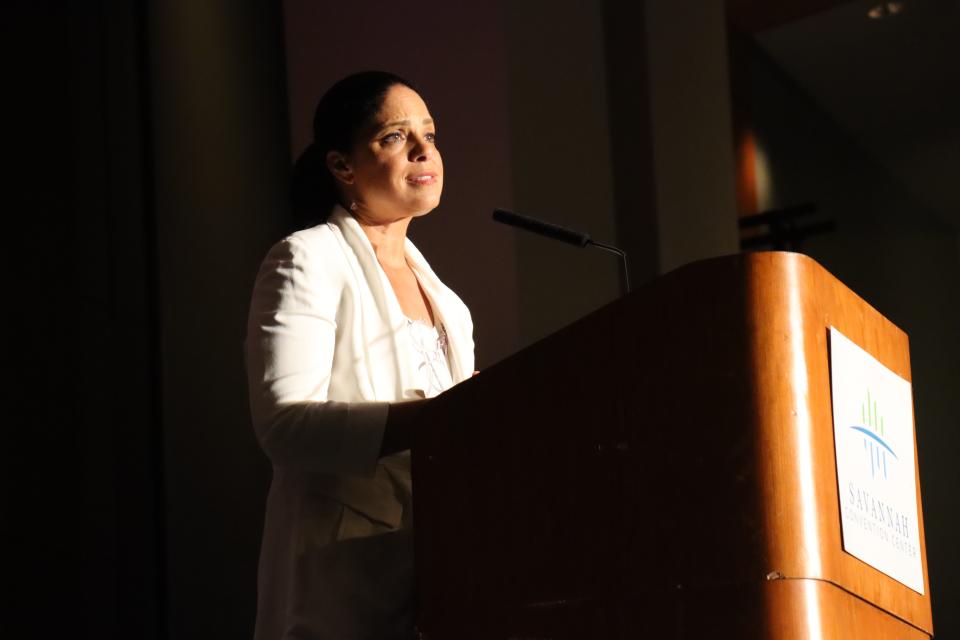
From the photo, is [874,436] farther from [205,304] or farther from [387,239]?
[205,304]

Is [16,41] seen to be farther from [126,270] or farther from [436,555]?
[436,555]

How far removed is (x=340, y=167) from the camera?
5.92 feet

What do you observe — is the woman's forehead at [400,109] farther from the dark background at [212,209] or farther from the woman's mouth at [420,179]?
the dark background at [212,209]

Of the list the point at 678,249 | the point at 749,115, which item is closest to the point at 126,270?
the point at 678,249

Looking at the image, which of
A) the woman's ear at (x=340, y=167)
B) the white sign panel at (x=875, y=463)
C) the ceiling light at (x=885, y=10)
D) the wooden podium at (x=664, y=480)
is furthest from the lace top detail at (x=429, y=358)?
the ceiling light at (x=885, y=10)

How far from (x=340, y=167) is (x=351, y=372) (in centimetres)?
37

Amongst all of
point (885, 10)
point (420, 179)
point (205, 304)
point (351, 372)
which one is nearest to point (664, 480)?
point (351, 372)

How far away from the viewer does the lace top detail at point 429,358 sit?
1.67m

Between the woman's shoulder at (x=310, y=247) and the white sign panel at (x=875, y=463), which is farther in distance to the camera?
the woman's shoulder at (x=310, y=247)

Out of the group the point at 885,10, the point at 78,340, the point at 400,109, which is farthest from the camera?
the point at 885,10

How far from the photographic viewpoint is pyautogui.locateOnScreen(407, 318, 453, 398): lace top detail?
167 cm

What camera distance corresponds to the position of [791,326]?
114 cm

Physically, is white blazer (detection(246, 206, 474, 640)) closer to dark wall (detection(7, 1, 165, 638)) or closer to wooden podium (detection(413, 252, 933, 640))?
wooden podium (detection(413, 252, 933, 640))

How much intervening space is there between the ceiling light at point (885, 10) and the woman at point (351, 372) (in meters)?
4.86
